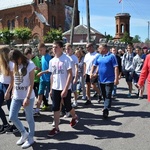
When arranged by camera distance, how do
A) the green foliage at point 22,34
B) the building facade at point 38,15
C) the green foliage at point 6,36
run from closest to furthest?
the green foliage at point 6,36
the green foliage at point 22,34
the building facade at point 38,15

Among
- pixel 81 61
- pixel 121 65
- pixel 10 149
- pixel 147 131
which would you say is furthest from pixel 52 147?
pixel 121 65

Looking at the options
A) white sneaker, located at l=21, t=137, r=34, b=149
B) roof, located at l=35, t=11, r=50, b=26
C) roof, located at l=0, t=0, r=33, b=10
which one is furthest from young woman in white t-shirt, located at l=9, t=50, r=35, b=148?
roof, located at l=0, t=0, r=33, b=10

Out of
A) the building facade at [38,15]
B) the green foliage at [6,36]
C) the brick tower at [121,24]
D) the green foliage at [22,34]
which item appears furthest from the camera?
the brick tower at [121,24]

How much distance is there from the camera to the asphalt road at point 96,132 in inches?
194

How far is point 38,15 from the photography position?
2405 inches

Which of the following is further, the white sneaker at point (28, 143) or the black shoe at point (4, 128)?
the black shoe at point (4, 128)

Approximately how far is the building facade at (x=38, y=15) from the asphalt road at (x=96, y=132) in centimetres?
5200

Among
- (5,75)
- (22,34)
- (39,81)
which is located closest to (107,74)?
(39,81)

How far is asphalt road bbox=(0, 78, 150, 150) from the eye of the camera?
4.92 metres

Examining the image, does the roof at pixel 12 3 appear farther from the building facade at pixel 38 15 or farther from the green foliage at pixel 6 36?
the green foliage at pixel 6 36

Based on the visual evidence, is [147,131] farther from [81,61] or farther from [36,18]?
[36,18]

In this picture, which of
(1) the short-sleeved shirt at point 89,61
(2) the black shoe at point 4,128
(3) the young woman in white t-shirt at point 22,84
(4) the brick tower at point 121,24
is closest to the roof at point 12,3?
(4) the brick tower at point 121,24

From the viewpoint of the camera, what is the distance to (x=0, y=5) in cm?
7538

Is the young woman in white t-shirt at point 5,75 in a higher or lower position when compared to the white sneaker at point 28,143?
higher
